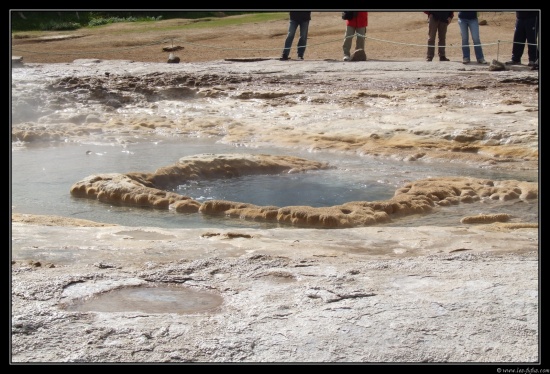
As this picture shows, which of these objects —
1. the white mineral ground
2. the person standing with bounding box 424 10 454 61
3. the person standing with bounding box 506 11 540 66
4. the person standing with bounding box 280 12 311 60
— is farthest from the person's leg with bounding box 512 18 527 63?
the person standing with bounding box 280 12 311 60

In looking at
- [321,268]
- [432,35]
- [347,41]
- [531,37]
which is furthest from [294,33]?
[321,268]

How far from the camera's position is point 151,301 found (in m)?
3.35

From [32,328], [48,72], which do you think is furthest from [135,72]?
[32,328]

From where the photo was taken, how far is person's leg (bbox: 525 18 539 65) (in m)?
10.9

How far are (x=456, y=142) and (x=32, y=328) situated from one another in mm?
5535

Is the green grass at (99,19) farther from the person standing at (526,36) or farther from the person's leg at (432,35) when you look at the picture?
the person standing at (526,36)

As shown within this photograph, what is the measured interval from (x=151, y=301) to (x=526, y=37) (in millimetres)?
8712

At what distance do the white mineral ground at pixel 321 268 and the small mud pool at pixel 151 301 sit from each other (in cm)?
4

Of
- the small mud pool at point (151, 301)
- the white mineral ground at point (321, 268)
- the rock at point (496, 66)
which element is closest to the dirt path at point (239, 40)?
the rock at point (496, 66)

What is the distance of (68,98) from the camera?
34.4ft

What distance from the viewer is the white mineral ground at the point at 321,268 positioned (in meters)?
2.87

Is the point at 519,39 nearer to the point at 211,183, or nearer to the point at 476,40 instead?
the point at 476,40

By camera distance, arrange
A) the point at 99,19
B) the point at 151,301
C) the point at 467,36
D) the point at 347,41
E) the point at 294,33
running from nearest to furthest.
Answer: the point at 151,301 < the point at 467,36 < the point at 347,41 < the point at 294,33 < the point at 99,19

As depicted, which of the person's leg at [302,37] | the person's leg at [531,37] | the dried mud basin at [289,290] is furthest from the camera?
the person's leg at [302,37]
